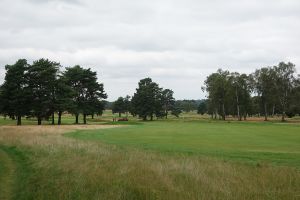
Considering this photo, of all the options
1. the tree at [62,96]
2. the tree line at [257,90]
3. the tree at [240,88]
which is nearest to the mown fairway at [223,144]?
the tree at [62,96]

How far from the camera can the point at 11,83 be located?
8212cm

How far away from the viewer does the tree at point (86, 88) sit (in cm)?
9856

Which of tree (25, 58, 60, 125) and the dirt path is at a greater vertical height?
tree (25, 58, 60, 125)

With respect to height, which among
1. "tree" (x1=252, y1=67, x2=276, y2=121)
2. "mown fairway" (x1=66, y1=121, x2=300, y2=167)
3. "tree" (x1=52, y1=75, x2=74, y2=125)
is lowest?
"mown fairway" (x1=66, y1=121, x2=300, y2=167)

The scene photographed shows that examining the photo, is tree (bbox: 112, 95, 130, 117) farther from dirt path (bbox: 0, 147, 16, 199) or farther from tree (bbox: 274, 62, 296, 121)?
dirt path (bbox: 0, 147, 16, 199)

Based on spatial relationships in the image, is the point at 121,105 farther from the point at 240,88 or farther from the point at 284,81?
the point at 284,81

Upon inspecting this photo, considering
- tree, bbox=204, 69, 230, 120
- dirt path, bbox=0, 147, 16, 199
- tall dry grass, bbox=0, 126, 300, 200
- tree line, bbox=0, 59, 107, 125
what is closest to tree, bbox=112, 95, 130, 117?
tree, bbox=204, 69, 230, 120

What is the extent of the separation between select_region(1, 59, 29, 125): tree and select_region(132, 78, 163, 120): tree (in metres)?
50.5

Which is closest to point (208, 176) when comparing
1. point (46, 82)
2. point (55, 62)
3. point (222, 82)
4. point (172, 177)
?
point (172, 177)

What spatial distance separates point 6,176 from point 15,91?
67797 mm

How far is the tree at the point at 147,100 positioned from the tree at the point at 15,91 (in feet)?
166

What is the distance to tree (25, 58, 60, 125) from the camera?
8212 centimetres

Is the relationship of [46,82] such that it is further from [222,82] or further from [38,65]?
[222,82]

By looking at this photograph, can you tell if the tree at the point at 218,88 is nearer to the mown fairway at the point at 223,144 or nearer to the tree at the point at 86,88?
the tree at the point at 86,88
